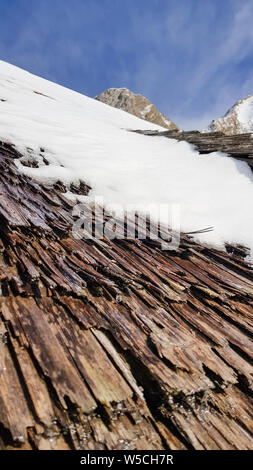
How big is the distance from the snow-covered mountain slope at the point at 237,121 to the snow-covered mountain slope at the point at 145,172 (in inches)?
2607

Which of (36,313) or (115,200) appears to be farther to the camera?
(115,200)

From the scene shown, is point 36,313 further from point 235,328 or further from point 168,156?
point 168,156

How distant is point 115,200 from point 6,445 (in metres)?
4.40

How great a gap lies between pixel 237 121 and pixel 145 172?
77299mm

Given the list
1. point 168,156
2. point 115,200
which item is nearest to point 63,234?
point 115,200

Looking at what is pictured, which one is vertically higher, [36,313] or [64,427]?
[36,313]

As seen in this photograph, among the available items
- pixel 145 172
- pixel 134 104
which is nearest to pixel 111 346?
pixel 145 172

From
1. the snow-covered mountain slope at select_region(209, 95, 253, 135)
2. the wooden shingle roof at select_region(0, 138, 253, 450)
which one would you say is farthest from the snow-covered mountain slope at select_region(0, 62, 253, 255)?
the snow-covered mountain slope at select_region(209, 95, 253, 135)

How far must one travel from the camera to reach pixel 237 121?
71.2 m

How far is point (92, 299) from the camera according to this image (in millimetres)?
2859

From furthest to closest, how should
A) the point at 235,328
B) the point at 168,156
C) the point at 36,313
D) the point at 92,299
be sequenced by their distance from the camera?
the point at 168,156
the point at 235,328
the point at 92,299
the point at 36,313

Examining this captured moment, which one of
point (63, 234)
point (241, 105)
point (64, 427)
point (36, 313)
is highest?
point (241, 105)

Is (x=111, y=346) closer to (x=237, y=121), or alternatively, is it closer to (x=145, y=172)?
(x=145, y=172)

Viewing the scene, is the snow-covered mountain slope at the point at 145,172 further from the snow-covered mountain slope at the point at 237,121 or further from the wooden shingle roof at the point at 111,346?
the snow-covered mountain slope at the point at 237,121
